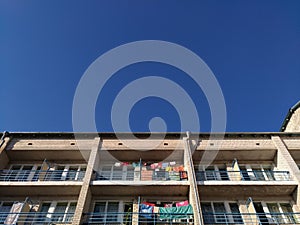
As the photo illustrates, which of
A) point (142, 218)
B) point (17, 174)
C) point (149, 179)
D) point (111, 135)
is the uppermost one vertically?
point (111, 135)

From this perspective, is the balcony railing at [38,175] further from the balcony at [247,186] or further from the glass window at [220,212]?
the glass window at [220,212]

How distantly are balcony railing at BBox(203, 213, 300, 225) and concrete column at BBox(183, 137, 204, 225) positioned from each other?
39.2 inches

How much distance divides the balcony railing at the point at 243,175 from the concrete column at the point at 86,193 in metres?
5.83

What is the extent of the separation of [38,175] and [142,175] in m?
5.76

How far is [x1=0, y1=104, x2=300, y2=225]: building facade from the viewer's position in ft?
43.7

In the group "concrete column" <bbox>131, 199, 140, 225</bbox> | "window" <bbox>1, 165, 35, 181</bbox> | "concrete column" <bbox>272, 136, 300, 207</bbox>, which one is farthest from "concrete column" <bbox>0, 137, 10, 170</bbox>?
"concrete column" <bbox>272, 136, 300, 207</bbox>

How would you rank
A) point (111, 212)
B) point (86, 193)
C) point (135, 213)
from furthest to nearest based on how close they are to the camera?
point (111, 212)
point (86, 193)
point (135, 213)

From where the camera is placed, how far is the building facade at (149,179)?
13320 mm

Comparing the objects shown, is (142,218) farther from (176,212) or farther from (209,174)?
(209,174)

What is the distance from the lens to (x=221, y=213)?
1303 cm

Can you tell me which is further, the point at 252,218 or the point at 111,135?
the point at 111,135

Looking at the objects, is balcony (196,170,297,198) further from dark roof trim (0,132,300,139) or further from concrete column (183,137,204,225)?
dark roof trim (0,132,300,139)

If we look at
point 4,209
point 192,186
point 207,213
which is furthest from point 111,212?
point 4,209

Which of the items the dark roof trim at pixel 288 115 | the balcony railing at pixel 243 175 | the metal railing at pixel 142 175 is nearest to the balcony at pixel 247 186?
the balcony railing at pixel 243 175
